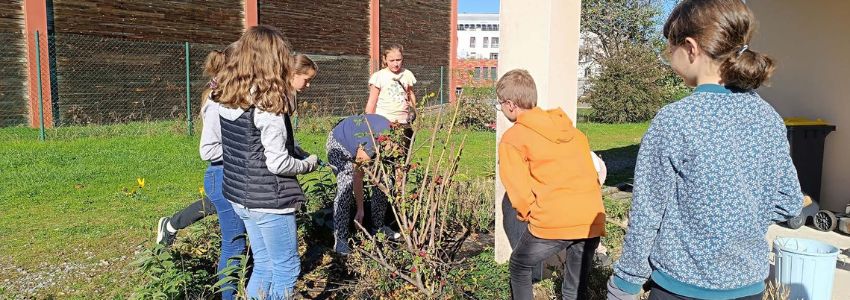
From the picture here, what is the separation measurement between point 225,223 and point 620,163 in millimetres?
8422

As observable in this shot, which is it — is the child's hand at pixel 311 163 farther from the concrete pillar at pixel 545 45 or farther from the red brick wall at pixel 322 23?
the red brick wall at pixel 322 23

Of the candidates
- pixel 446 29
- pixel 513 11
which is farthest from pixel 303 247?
pixel 446 29

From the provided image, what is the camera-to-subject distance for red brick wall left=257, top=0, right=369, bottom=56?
17.5m

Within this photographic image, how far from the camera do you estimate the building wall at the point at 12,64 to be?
41.2 ft

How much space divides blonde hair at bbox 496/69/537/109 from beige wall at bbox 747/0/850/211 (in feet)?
14.5

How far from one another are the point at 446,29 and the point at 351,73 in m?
5.16

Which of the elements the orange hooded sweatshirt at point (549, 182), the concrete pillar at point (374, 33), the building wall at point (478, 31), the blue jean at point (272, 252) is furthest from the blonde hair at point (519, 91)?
the building wall at point (478, 31)

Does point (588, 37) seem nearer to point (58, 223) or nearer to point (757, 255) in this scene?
point (58, 223)

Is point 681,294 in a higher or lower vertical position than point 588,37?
lower

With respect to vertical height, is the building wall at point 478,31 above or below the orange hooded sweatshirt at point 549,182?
above

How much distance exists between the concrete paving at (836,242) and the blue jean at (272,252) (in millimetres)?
3349

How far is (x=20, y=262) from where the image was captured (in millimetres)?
4773

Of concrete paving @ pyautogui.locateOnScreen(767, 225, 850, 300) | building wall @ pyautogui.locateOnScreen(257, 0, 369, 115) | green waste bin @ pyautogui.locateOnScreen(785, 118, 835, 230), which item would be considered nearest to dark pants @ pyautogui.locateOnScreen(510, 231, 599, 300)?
concrete paving @ pyautogui.locateOnScreen(767, 225, 850, 300)

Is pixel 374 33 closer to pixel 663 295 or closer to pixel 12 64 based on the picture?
pixel 12 64
